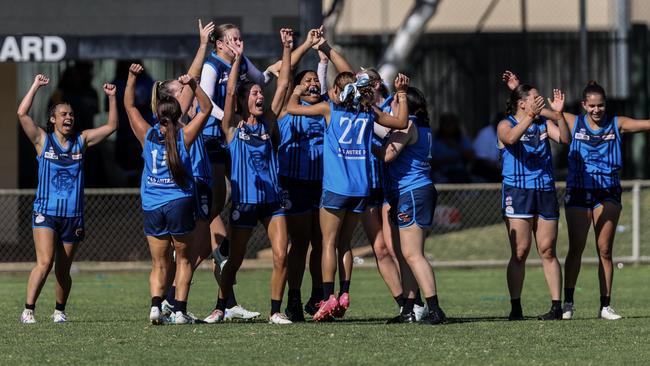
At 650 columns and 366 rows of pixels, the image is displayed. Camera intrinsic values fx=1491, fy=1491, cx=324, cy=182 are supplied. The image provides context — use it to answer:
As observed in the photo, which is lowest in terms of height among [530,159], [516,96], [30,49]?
[530,159]

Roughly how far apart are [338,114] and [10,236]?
8.85 m

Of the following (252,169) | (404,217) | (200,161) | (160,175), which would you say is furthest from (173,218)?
(404,217)

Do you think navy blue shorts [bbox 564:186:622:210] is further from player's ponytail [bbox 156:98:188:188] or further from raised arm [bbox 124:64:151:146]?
raised arm [bbox 124:64:151:146]

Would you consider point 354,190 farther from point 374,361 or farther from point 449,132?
point 449,132

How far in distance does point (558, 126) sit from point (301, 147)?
209cm

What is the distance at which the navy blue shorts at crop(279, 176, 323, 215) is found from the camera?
11961 mm

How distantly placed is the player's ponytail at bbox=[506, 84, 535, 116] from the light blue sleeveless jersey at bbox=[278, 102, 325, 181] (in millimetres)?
1528

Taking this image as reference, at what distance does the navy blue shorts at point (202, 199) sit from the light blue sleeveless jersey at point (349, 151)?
0.98 metres

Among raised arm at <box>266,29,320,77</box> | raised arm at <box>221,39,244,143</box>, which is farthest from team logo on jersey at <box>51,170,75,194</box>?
raised arm at <box>266,29,320,77</box>

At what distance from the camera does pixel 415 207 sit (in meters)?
11.5

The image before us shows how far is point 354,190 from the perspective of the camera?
1144cm

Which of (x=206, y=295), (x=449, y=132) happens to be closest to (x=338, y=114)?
(x=206, y=295)

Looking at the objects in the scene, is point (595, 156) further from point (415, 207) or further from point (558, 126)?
point (415, 207)

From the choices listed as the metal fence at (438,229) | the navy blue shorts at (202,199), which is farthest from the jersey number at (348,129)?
the metal fence at (438,229)
